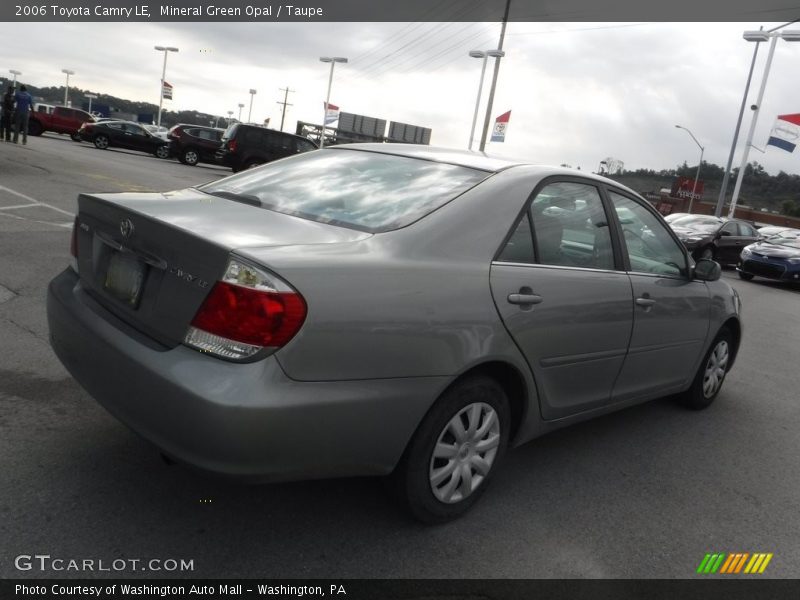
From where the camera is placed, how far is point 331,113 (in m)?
52.4

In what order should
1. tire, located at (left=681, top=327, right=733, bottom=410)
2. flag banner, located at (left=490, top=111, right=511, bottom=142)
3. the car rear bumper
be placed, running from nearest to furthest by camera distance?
1. the car rear bumper
2. tire, located at (left=681, top=327, right=733, bottom=410)
3. flag banner, located at (left=490, top=111, right=511, bottom=142)

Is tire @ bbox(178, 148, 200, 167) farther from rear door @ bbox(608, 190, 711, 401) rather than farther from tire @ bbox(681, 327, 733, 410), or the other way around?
rear door @ bbox(608, 190, 711, 401)

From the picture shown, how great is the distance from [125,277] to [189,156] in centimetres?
2767

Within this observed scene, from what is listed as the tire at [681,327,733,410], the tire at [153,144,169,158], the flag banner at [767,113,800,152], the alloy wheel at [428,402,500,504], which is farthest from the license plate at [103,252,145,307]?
the flag banner at [767,113,800,152]

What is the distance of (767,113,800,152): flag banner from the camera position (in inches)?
1219

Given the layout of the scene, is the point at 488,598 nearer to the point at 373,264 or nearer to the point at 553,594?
the point at 553,594

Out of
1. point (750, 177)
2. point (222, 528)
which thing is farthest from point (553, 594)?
point (750, 177)

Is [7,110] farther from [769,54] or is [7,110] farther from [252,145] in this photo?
[769,54]

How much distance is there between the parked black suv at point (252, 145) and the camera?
24.4m

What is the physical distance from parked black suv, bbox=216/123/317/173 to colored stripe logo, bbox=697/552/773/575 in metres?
22.6

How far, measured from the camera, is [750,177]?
108 m

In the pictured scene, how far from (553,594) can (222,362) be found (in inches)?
58.7

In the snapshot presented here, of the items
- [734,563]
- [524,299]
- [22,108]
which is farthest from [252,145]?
[734,563]

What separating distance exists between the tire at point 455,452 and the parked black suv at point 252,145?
72.8ft
